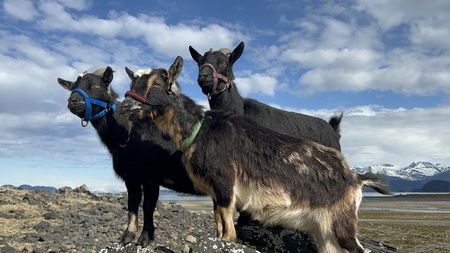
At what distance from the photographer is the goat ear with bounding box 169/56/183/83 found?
696 cm

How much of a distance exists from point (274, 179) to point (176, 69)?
8.00 ft

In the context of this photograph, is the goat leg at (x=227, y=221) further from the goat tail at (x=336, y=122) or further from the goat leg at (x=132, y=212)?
Answer: the goat tail at (x=336, y=122)

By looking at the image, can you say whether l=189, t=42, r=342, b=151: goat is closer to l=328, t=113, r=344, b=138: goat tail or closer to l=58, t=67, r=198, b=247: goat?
l=328, t=113, r=344, b=138: goat tail

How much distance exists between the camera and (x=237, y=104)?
8969 mm

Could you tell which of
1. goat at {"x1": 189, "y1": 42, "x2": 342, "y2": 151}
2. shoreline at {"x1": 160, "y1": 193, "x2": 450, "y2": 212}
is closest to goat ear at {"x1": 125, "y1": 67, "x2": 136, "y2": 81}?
goat at {"x1": 189, "y1": 42, "x2": 342, "y2": 151}

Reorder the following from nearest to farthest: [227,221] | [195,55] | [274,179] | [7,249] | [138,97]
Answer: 1. [227,221]
2. [274,179]
3. [138,97]
4. [195,55]
5. [7,249]

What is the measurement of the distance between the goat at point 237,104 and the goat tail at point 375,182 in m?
3.13

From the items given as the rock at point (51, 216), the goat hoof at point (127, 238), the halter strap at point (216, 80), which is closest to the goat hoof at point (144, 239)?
the goat hoof at point (127, 238)

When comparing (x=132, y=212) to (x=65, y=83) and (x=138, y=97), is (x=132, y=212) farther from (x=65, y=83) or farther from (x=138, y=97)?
(x=65, y=83)

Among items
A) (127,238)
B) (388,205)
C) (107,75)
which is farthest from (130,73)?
(388,205)

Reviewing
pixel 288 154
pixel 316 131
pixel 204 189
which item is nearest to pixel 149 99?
pixel 204 189

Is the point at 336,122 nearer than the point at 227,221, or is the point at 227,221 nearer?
the point at 227,221

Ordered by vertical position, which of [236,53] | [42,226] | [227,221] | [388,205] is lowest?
[42,226]

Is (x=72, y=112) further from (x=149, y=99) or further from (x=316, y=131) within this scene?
(x=316, y=131)
